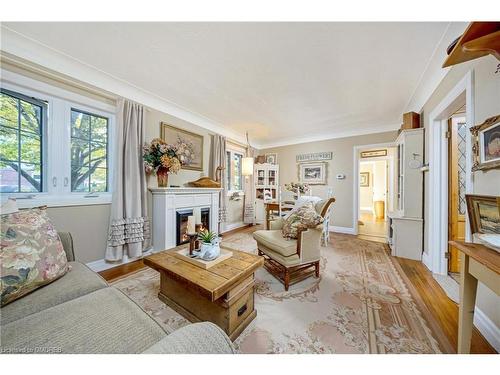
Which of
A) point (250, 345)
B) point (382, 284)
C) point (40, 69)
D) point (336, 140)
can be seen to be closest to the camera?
point (250, 345)

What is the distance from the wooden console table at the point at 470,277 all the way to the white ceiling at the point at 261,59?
1794mm

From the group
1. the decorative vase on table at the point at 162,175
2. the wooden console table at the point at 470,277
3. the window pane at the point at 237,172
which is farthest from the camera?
the window pane at the point at 237,172

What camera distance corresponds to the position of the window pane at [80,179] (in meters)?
2.24

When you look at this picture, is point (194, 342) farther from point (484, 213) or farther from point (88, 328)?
point (484, 213)

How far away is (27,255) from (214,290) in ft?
3.45

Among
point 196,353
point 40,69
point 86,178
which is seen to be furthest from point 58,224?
point 196,353

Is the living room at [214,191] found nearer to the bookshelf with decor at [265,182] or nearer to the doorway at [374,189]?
the bookshelf with decor at [265,182]

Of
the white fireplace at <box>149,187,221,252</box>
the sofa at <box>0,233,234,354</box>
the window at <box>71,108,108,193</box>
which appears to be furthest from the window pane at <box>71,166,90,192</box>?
the sofa at <box>0,233,234,354</box>

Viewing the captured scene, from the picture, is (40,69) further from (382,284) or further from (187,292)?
(382,284)

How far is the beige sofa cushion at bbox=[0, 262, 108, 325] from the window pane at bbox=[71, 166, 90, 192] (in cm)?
142

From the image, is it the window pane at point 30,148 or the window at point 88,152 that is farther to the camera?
the window at point 88,152

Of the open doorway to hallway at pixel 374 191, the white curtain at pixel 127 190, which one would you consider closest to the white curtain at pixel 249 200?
the white curtain at pixel 127 190
